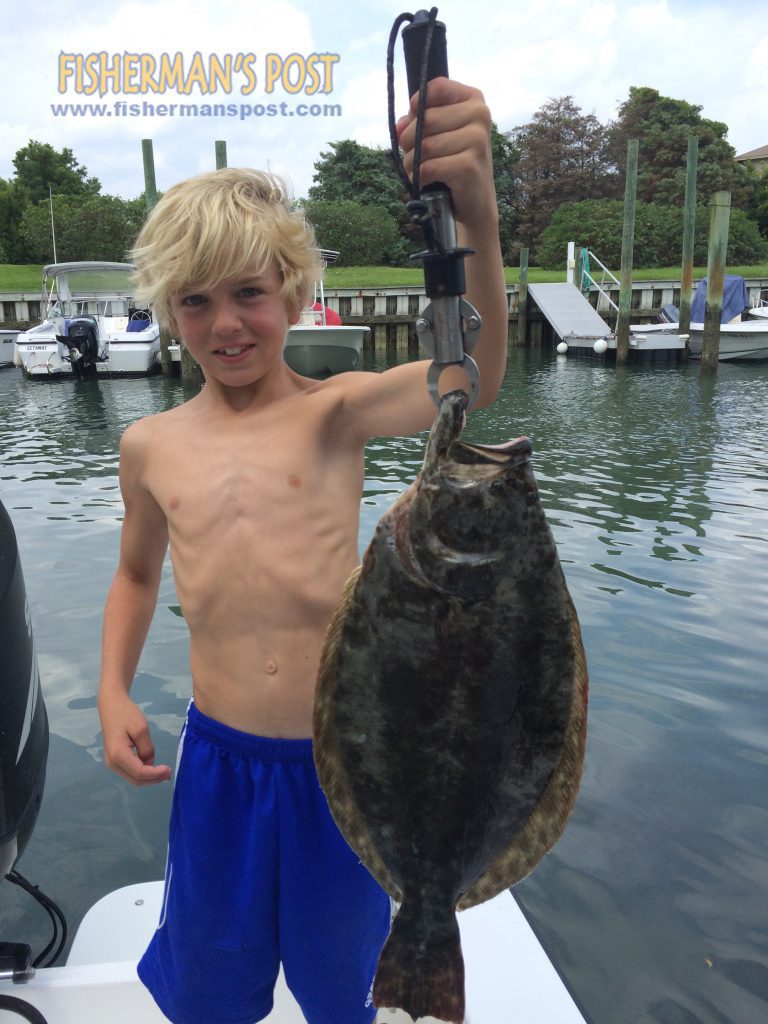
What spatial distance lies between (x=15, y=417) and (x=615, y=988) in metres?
15.8

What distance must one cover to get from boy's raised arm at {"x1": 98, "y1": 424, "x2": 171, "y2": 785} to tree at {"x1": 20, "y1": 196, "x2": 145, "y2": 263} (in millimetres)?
39599

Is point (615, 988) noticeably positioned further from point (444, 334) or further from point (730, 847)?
point (444, 334)

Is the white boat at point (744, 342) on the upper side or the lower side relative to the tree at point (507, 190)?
lower

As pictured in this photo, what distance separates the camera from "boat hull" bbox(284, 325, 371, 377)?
18859 millimetres

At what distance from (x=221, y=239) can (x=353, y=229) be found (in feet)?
138

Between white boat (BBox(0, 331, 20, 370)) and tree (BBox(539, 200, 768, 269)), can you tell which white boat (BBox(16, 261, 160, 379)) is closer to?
white boat (BBox(0, 331, 20, 370))

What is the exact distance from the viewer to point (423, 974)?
58.1 inches

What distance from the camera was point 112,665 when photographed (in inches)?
90.0

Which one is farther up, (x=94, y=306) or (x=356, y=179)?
(x=356, y=179)

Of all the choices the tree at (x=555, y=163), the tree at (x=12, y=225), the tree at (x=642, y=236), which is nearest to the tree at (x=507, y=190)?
the tree at (x=555, y=163)

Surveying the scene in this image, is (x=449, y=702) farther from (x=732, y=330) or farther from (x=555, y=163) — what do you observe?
(x=555, y=163)

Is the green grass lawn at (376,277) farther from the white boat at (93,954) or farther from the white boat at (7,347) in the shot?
the white boat at (93,954)

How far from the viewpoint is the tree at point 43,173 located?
160 ft

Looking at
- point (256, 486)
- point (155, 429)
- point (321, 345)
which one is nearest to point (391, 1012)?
point (256, 486)
